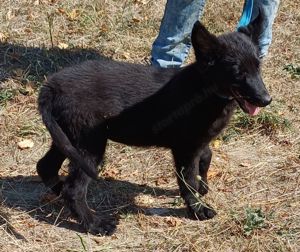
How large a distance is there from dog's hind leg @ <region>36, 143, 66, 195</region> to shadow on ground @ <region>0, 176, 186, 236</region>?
15 cm

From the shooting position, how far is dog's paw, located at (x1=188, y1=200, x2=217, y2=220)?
377 cm

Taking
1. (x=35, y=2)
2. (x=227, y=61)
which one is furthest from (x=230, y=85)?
(x=35, y=2)

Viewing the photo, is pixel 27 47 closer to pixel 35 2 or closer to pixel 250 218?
pixel 35 2

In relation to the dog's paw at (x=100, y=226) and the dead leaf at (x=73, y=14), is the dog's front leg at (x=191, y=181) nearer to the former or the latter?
the dog's paw at (x=100, y=226)

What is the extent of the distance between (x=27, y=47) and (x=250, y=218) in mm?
3347

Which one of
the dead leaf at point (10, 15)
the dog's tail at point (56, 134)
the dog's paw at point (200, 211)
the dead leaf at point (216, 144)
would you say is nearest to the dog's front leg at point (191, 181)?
the dog's paw at point (200, 211)

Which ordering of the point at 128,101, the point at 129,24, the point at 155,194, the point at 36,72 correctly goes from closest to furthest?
the point at 128,101 → the point at 155,194 → the point at 36,72 → the point at 129,24

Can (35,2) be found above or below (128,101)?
below

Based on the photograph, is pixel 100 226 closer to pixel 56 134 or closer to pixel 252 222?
pixel 56 134

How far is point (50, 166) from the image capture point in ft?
12.8

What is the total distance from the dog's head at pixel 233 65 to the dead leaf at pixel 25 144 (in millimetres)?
1737

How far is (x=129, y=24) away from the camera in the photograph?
650 centimetres

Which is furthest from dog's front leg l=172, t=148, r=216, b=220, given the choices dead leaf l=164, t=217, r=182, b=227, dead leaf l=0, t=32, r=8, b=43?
dead leaf l=0, t=32, r=8, b=43

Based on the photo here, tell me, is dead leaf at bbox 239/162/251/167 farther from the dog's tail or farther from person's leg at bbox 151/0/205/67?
the dog's tail
